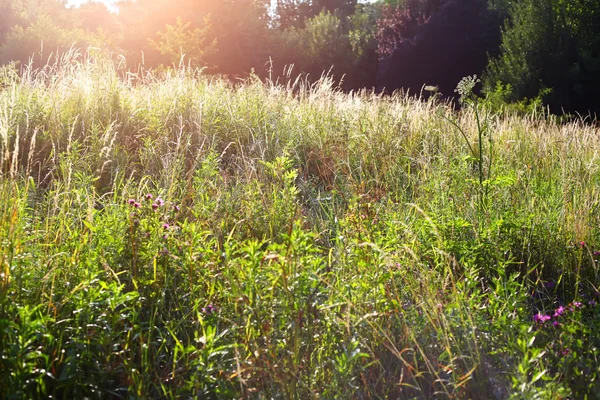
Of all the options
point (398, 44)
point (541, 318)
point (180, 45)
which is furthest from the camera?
point (398, 44)

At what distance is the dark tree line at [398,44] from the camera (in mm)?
13664

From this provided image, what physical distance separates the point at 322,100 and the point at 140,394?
533 centimetres

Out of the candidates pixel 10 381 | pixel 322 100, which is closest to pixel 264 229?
pixel 10 381

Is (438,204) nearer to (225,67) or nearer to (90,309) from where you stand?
(90,309)

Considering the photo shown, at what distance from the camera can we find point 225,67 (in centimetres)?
2067

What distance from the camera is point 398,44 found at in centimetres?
1858

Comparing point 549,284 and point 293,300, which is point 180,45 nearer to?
point 549,284

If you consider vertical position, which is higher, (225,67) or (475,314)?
(225,67)

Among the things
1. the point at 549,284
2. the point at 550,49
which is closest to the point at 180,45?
the point at 550,49

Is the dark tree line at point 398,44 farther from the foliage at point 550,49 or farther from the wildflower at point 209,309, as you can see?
the wildflower at point 209,309

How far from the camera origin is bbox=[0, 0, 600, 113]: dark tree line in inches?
538

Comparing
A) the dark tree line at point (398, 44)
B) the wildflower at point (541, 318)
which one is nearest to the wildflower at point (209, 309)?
the wildflower at point (541, 318)

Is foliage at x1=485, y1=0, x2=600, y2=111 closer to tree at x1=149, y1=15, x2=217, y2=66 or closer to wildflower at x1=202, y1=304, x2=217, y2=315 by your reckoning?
tree at x1=149, y1=15, x2=217, y2=66

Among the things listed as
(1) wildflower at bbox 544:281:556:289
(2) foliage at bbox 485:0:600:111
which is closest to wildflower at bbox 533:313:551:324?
(1) wildflower at bbox 544:281:556:289
